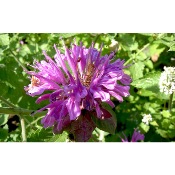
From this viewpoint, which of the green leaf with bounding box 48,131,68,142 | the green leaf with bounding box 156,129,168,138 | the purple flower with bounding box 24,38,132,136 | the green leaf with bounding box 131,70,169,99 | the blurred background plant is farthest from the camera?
the green leaf with bounding box 156,129,168,138

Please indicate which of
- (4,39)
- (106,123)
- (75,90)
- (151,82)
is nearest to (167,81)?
(151,82)

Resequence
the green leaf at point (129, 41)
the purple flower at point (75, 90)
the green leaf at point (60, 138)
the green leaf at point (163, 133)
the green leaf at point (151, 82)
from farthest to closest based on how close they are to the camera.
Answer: the green leaf at point (129, 41)
the green leaf at point (163, 133)
the green leaf at point (151, 82)
the green leaf at point (60, 138)
the purple flower at point (75, 90)

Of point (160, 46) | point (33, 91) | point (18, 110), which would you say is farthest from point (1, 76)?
point (160, 46)

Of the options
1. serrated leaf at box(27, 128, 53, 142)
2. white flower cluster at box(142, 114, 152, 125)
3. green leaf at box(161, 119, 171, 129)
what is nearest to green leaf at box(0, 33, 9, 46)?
serrated leaf at box(27, 128, 53, 142)

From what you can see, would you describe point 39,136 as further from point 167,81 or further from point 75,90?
point 167,81

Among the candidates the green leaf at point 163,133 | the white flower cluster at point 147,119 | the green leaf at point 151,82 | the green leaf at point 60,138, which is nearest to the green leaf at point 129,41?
the green leaf at point 151,82

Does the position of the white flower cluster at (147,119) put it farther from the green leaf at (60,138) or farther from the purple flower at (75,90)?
the green leaf at (60,138)

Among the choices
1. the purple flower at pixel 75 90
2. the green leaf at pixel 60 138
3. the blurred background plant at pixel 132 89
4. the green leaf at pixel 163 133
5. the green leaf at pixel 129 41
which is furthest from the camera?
the green leaf at pixel 129 41

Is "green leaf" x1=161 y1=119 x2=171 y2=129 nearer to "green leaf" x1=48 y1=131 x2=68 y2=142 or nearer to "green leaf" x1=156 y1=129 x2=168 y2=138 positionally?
"green leaf" x1=156 y1=129 x2=168 y2=138
